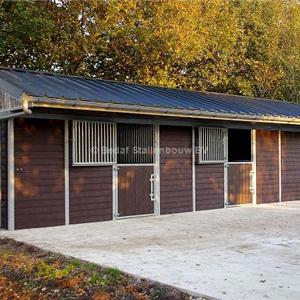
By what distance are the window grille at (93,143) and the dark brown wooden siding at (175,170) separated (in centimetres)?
130

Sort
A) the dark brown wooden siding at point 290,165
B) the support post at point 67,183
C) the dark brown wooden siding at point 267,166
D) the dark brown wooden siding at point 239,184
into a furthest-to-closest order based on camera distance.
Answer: the dark brown wooden siding at point 290,165
the dark brown wooden siding at point 267,166
the dark brown wooden siding at point 239,184
the support post at point 67,183

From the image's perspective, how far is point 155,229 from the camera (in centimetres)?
848

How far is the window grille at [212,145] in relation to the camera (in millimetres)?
11119

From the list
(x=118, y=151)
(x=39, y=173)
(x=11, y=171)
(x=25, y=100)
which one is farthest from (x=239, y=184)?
(x=25, y=100)

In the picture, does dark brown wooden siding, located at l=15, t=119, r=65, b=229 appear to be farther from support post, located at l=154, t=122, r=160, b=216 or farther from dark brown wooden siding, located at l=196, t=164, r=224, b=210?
dark brown wooden siding, located at l=196, t=164, r=224, b=210

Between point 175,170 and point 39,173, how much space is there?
10.1 feet

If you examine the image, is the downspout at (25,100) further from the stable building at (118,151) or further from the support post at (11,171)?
the support post at (11,171)

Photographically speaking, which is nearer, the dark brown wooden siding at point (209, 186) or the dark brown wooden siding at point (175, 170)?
the dark brown wooden siding at point (175, 170)

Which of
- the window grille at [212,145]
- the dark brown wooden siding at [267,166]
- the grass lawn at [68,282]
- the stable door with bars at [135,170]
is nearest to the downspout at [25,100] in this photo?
the grass lawn at [68,282]

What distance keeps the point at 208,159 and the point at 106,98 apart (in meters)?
3.43

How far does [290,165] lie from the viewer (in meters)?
13.5

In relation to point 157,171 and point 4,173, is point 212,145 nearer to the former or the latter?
point 157,171

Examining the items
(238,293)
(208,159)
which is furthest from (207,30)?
(238,293)

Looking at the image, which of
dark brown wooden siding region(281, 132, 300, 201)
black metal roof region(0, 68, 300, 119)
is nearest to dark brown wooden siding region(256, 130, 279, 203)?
dark brown wooden siding region(281, 132, 300, 201)
